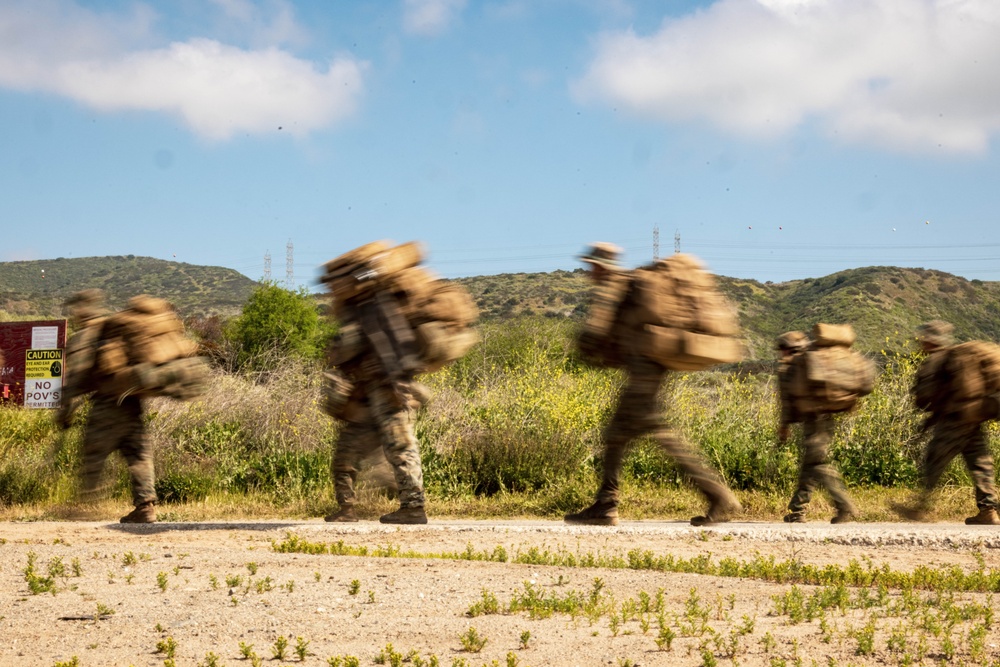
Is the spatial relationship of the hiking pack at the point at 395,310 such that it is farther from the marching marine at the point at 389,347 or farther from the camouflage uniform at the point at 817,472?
→ the camouflage uniform at the point at 817,472

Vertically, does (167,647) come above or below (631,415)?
below

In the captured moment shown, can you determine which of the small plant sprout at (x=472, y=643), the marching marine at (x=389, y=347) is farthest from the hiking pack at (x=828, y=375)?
the small plant sprout at (x=472, y=643)

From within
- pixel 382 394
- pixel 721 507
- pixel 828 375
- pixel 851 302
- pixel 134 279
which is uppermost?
pixel 134 279

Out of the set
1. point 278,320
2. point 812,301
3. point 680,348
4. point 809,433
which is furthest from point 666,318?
point 812,301

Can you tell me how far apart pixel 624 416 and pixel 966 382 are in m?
3.69

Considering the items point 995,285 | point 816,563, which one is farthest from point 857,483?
point 995,285

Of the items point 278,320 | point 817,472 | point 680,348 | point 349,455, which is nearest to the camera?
point 680,348

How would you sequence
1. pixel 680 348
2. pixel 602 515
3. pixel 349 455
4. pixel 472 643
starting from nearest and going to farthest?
pixel 472 643, pixel 680 348, pixel 602 515, pixel 349 455

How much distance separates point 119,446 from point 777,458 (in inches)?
298

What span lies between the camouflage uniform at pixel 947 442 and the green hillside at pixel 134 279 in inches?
2824

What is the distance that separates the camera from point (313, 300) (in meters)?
41.8

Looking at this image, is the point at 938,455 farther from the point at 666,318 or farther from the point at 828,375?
the point at 666,318

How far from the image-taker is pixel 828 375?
959 cm

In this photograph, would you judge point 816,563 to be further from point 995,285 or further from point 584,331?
point 995,285
